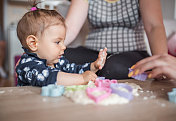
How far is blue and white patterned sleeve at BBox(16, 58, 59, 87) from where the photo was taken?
68cm

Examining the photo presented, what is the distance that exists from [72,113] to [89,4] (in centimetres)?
99

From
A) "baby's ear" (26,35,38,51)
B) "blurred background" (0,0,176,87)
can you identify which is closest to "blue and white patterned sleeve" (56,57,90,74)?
"baby's ear" (26,35,38,51)

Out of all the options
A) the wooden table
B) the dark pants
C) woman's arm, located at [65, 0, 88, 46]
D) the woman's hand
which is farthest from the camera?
woman's arm, located at [65, 0, 88, 46]

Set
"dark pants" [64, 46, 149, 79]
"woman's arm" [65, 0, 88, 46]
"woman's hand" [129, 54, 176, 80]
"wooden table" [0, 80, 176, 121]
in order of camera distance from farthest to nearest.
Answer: "woman's arm" [65, 0, 88, 46] < "dark pants" [64, 46, 149, 79] < "woman's hand" [129, 54, 176, 80] < "wooden table" [0, 80, 176, 121]

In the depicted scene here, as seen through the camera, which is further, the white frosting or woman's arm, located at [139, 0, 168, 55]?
woman's arm, located at [139, 0, 168, 55]

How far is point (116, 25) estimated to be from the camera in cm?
123

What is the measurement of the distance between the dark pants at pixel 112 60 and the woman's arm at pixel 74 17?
14 centimetres

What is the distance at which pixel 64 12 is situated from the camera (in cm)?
156

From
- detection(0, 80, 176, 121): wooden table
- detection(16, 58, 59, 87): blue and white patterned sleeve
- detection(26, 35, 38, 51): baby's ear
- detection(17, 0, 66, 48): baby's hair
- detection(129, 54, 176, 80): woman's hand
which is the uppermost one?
detection(17, 0, 66, 48): baby's hair

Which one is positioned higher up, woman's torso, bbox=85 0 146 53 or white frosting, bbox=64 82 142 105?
woman's torso, bbox=85 0 146 53


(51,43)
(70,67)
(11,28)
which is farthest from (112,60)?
(11,28)

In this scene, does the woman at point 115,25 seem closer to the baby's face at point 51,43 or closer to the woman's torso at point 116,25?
the woman's torso at point 116,25

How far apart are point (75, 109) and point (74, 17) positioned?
0.86 m

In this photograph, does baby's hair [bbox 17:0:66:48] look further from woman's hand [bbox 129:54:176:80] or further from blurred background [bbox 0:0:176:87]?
blurred background [bbox 0:0:176:87]
